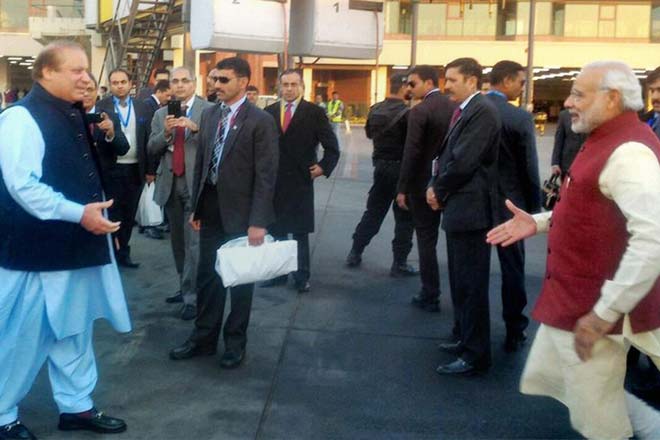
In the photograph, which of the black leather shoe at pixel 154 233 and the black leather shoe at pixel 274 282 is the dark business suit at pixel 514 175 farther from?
the black leather shoe at pixel 154 233

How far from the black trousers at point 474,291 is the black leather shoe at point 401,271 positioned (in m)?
2.66

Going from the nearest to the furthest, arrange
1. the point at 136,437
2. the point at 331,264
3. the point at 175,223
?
the point at 136,437 → the point at 175,223 → the point at 331,264

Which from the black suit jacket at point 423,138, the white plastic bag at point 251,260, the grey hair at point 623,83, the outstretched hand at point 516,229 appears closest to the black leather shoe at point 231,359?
the white plastic bag at point 251,260

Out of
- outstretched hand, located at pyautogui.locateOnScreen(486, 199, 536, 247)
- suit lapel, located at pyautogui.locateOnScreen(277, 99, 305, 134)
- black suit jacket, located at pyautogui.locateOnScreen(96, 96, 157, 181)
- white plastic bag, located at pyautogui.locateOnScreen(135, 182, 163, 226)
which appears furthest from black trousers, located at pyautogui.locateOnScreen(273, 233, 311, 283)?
outstretched hand, located at pyautogui.locateOnScreen(486, 199, 536, 247)

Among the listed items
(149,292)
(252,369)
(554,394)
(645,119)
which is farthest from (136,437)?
(645,119)

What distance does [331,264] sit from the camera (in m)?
8.25

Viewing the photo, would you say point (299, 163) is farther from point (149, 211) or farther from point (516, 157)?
point (149, 211)

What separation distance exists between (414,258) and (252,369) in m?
3.85

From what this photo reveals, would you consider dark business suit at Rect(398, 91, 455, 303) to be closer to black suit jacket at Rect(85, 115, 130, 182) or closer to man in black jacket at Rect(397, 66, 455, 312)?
man in black jacket at Rect(397, 66, 455, 312)

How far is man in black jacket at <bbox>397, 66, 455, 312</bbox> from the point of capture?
21.2ft

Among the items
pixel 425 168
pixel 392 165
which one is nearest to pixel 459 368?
pixel 425 168

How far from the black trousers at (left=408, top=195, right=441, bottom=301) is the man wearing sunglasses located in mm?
1802

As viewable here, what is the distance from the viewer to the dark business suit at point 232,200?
16.7 feet

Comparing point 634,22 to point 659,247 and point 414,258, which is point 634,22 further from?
point 659,247
